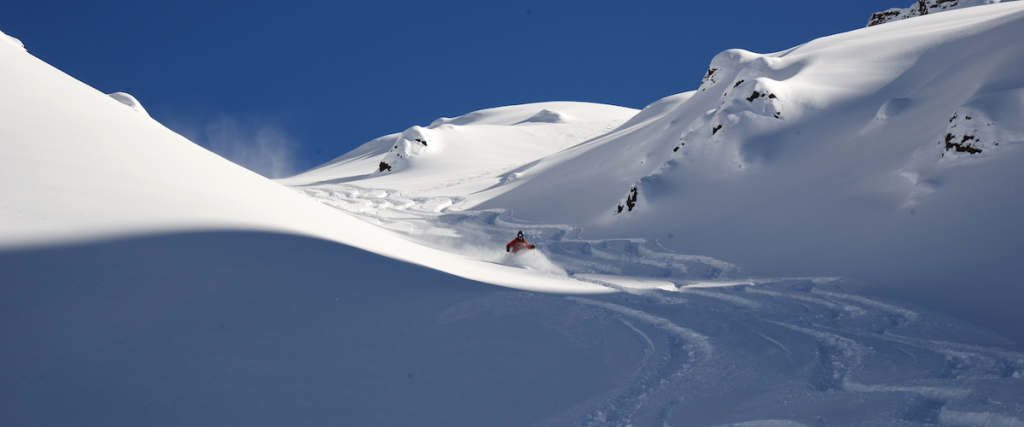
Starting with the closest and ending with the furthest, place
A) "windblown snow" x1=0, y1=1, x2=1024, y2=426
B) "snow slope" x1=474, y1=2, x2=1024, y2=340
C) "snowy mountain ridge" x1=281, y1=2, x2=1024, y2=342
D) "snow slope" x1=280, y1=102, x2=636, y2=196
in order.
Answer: "windblown snow" x1=0, y1=1, x2=1024, y2=426, "snow slope" x1=474, y1=2, x2=1024, y2=340, "snowy mountain ridge" x1=281, y1=2, x2=1024, y2=342, "snow slope" x1=280, y1=102, x2=636, y2=196

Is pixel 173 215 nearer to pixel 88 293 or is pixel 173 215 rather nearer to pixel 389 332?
pixel 88 293

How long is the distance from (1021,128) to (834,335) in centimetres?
607

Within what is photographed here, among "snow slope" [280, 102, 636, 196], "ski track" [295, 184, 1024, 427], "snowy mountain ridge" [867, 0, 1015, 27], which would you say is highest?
"snowy mountain ridge" [867, 0, 1015, 27]

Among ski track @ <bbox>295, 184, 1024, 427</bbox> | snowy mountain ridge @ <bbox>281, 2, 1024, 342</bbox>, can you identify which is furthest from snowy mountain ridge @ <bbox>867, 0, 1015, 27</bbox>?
ski track @ <bbox>295, 184, 1024, 427</bbox>

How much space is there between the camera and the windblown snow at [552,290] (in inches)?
131

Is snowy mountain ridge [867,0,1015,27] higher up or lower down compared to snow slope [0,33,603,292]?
higher up

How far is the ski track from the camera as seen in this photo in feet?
11.2

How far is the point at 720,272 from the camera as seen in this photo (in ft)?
27.5

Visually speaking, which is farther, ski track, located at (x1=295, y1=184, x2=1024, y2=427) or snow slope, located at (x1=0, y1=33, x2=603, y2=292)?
snow slope, located at (x1=0, y1=33, x2=603, y2=292)

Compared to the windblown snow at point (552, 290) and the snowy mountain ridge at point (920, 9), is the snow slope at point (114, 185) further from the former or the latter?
the snowy mountain ridge at point (920, 9)

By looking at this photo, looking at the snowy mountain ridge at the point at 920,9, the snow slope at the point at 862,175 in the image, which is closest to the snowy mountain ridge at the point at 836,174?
the snow slope at the point at 862,175

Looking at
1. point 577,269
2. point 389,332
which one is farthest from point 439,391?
point 577,269

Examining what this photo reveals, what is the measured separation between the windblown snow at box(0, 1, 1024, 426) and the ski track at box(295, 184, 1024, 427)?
0.03 m

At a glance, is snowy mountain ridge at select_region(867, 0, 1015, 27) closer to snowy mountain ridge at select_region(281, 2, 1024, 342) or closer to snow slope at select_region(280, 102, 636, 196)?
snowy mountain ridge at select_region(281, 2, 1024, 342)
